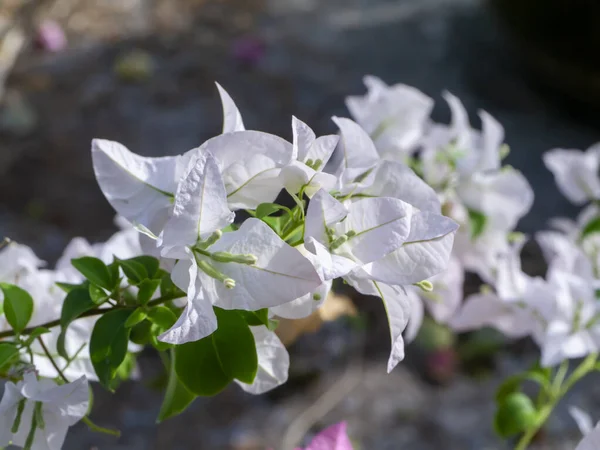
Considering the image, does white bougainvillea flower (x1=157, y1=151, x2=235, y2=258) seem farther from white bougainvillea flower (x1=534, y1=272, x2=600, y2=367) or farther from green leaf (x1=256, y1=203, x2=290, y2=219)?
Result: white bougainvillea flower (x1=534, y1=272, x2=600, y2=367)

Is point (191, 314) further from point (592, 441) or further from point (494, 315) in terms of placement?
point (494, 315)

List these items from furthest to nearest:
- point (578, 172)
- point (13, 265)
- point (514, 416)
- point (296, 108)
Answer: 1. point (296, 108)
2. point (578, 172)
3. point (514, 416)
4. point (13, 265)

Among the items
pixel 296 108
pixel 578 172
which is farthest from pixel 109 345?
pixel 296 108

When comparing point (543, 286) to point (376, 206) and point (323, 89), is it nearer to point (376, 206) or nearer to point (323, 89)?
point (376, 206)

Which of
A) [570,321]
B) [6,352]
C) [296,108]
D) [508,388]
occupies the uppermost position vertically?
[6,352]

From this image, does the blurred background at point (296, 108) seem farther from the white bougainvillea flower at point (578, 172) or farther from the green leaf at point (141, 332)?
the green leaf at point (141, 332)

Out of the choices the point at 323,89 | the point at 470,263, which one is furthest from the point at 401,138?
the point at 323,89

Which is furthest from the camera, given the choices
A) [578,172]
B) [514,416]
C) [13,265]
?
[578,172]

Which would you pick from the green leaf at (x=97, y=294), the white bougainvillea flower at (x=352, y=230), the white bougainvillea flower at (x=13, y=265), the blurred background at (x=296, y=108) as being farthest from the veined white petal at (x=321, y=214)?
the blurred background at (x=296, y=108)

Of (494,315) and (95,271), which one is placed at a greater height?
(95,271)
